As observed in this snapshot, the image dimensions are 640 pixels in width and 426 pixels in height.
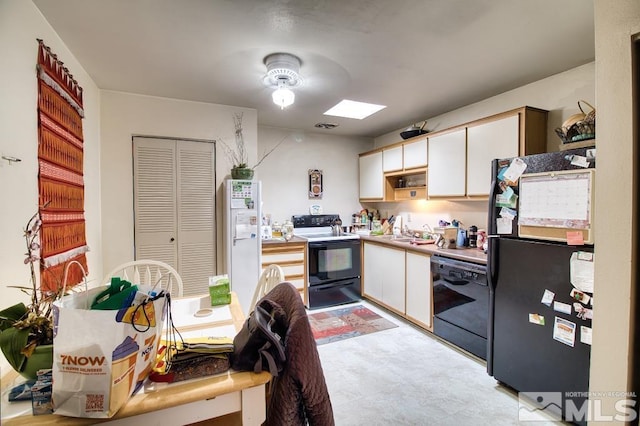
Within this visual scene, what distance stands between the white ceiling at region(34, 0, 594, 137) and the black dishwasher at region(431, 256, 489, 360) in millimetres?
1627

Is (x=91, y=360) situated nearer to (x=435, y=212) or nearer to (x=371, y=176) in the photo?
(x=435, y=212)

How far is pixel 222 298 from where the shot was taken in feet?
5.40

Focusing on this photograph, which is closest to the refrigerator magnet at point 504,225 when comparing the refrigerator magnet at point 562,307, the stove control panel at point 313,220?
the refrigerator magnet at point 562,307

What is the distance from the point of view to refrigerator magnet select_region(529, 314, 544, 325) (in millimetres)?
1788

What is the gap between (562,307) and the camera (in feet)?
5.50

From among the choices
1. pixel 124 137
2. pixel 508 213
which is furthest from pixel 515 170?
pixel 124 137

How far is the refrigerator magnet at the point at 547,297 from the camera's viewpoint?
5.67 feet

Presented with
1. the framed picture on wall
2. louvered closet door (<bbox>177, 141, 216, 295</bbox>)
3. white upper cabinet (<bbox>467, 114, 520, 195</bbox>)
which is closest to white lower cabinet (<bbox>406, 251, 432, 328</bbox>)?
white upper cabinet (<bbox>467, 114, 520, 195</bbox>)

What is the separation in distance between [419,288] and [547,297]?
1288mm

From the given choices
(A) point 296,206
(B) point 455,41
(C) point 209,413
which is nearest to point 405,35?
(B) point 455,41

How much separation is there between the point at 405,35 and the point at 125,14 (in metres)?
1.67

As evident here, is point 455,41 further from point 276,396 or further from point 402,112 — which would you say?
point 276,396

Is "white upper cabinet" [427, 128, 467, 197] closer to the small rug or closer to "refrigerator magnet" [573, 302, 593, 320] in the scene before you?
"refrigerator magnet" [573, 302, 593, 320]

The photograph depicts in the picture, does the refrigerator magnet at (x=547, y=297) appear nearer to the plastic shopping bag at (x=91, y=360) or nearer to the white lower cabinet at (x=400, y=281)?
the white lower cabinet at (x=400, y=281)
